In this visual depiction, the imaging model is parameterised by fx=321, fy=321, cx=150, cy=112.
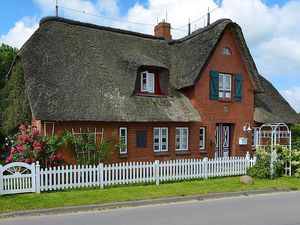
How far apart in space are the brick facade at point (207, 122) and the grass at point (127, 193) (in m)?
3.36

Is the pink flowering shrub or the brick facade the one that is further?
the brick facade

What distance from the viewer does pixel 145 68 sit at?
56.7 ft

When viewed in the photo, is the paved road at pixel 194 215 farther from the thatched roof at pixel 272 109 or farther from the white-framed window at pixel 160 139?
the thatched roof at pixel 272 109

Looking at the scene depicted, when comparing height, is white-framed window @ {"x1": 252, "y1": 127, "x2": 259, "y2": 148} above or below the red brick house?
below

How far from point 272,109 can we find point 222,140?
4.94 m

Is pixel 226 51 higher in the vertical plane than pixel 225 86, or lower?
higher

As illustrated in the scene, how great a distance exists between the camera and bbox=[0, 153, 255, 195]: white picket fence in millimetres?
11125

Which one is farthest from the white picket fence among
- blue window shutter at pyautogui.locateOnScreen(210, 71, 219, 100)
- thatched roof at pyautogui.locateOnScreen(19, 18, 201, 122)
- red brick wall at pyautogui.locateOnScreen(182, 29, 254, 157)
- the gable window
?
the gable window

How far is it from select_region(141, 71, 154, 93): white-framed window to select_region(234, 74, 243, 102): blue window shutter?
530 cm

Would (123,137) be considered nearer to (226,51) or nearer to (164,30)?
(226,51)

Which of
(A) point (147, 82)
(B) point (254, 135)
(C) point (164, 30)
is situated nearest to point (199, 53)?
(A) point (147, 82)

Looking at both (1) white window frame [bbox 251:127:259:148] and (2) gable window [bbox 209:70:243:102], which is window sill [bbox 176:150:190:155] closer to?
(2) gable window [bbox 209:70:243:102]

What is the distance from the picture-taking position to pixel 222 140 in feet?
63.8

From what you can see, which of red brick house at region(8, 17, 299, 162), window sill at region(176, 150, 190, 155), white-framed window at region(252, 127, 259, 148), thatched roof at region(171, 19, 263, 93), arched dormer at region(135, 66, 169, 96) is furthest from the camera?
white-framed window at region(252, 127, 259, 148)
